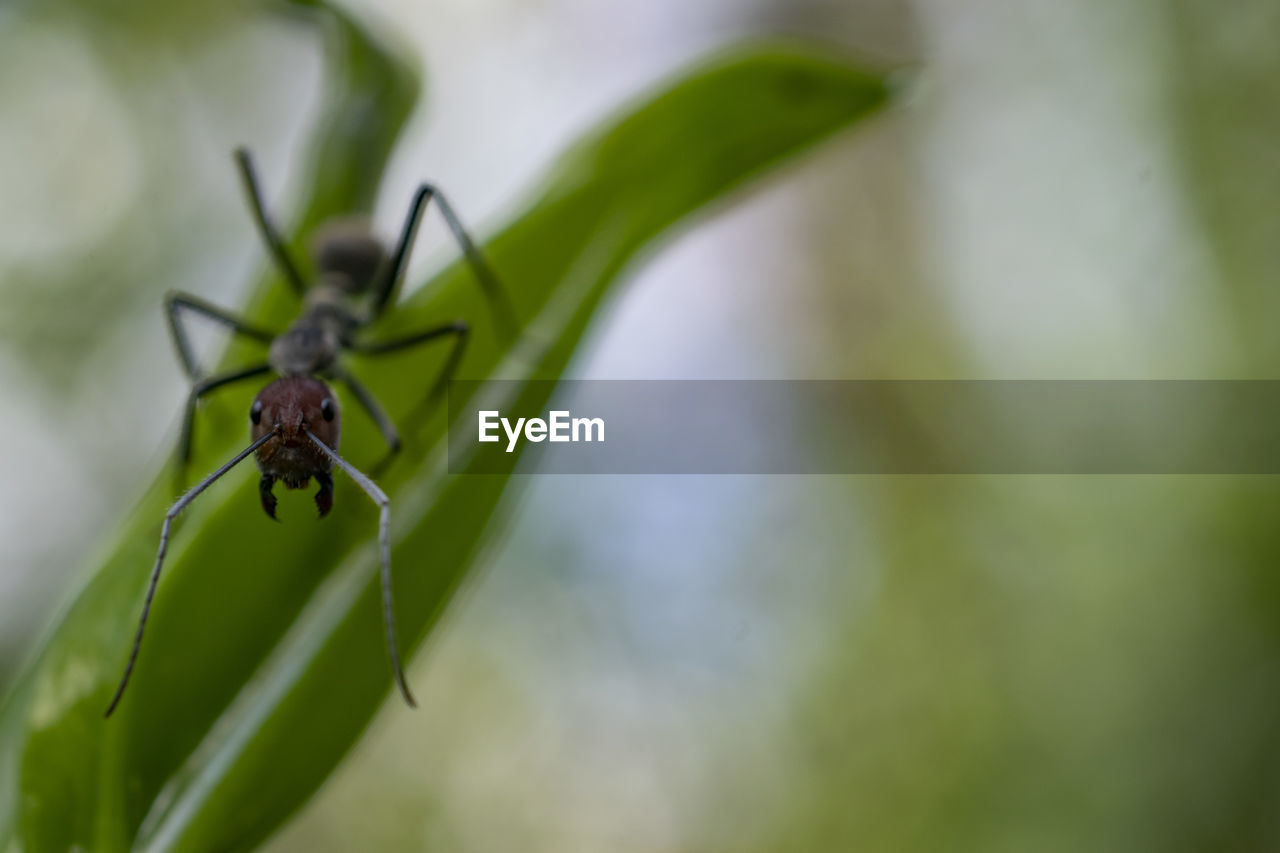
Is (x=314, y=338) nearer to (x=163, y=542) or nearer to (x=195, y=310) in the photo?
(x=195, y=310)

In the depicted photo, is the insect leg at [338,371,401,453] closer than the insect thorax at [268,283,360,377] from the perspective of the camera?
Yes

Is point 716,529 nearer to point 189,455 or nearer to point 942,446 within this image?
point 942,446

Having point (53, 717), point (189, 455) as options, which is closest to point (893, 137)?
point (189, 455)
